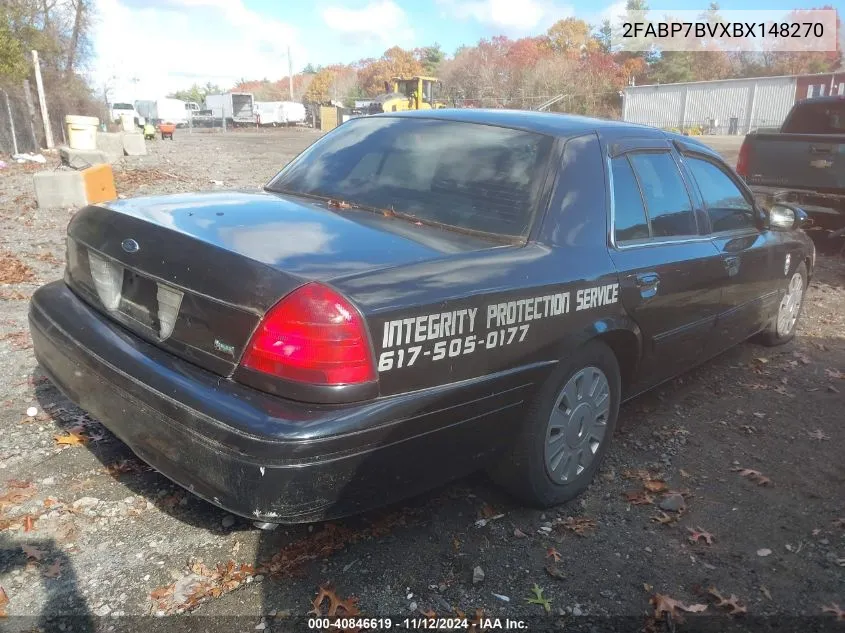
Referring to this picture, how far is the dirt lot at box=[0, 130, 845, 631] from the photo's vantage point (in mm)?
2438

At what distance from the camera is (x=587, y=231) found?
299 cm

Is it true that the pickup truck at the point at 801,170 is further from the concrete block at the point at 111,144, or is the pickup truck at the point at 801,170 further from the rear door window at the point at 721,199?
the concrete block at the point at 111,144

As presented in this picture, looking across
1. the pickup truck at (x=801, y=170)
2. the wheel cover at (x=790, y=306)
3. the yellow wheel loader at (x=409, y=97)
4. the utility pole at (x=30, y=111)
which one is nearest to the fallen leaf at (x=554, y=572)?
the wheel cover at (x=790, y=306)

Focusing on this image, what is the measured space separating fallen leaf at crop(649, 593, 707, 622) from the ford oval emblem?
2317mm

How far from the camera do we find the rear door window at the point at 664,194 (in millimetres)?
3471

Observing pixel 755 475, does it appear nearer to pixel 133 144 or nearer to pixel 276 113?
pixel 133 144

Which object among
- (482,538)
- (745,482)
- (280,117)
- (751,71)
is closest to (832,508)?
(745,482)

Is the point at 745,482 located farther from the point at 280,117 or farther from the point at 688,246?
the point at 280,117

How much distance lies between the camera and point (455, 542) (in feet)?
9.17

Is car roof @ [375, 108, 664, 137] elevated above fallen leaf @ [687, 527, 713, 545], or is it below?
above

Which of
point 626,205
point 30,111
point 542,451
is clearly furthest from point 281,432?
point 30,111

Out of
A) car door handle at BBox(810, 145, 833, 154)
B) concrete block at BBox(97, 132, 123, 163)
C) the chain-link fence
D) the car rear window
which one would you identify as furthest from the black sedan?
the chain-link fence

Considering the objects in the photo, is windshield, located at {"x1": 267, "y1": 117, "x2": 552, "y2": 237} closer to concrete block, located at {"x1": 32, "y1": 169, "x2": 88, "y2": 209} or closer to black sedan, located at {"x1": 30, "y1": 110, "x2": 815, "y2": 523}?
black sedan, located at {"x1": 30, "y1": 110, "x2": 815, "y2": 523}

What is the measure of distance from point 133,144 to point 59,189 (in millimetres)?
11417
